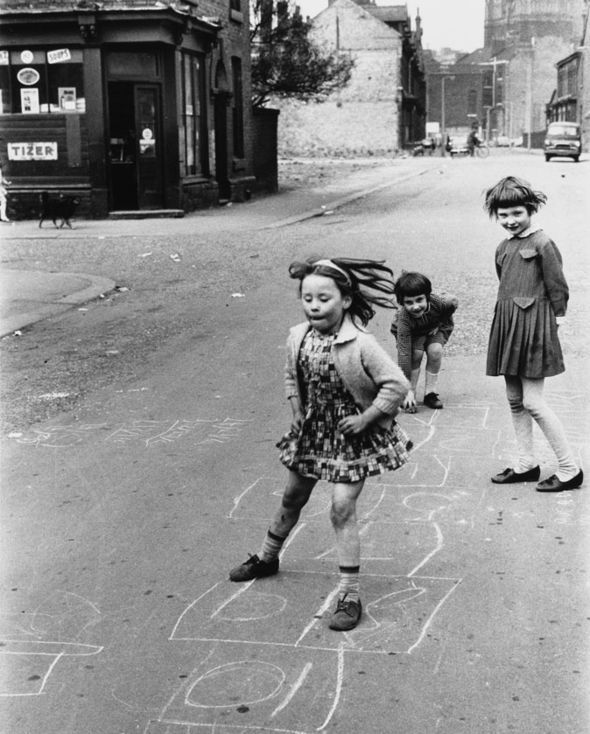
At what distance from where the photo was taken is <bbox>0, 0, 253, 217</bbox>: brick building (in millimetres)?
22141

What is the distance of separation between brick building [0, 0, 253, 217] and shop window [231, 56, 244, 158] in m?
4.59

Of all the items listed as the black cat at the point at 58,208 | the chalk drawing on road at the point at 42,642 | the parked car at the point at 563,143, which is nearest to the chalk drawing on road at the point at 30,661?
the chalk drawing on road at the point at 42,642

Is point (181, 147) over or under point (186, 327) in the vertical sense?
over

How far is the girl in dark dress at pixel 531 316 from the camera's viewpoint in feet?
17.4

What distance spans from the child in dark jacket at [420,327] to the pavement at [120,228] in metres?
4.96

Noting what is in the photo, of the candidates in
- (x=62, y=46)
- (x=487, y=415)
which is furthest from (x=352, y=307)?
(x=62, y=46)

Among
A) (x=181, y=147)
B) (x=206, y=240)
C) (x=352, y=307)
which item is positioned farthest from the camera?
(x=181, y=147)

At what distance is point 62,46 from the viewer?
22.3m

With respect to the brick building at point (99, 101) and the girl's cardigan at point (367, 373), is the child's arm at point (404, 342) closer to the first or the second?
the girl's cardigan at point (367, 373)

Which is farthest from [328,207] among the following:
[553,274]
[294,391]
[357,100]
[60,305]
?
[357,100]

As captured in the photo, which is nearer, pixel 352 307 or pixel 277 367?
pixel 352 307

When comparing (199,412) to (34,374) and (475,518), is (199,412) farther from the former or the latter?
(475,518)

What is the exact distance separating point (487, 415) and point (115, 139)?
17753mm

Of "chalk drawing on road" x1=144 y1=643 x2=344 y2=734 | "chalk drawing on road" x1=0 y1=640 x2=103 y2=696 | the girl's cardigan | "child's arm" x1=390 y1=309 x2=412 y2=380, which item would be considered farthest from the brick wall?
"chalk drawing on road" x1=144 y1=643 x2=344 y2=734
